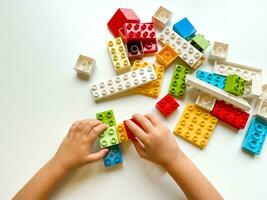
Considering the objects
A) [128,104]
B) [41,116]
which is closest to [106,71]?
[128,104]

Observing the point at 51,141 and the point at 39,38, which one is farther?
the point at 39,38

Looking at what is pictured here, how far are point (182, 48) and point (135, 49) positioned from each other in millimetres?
136

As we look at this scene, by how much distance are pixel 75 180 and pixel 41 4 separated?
549 millimetres

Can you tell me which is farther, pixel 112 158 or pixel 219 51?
pixel 219 51

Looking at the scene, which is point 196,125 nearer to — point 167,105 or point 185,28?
point 167,105

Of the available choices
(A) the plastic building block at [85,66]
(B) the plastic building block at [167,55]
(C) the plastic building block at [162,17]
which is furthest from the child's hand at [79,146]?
(C) the plastic building block at [162,17]

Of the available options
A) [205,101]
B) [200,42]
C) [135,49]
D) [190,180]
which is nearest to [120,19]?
[135,49]

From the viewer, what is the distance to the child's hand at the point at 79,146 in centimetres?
82

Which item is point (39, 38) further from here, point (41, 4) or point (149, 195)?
point (149, 195)

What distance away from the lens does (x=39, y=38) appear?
3.22ft

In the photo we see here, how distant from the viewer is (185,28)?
38.2 inches

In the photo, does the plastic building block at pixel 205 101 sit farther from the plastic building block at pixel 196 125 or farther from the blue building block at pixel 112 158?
the blue building block at pixel 112 158

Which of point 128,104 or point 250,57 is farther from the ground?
point 250,57

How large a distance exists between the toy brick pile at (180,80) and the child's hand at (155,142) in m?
0.03
